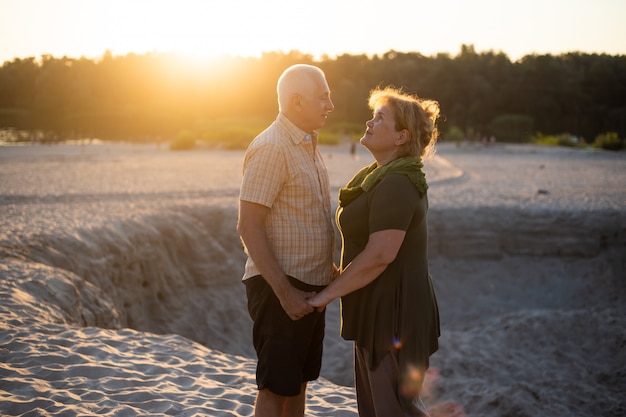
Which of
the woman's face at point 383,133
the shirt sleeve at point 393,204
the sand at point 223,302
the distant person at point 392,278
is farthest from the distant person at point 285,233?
the sand at point 223,302

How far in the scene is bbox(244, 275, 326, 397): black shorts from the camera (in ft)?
9.76

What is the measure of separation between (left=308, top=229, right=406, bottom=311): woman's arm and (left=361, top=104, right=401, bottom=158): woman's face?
0.47 m

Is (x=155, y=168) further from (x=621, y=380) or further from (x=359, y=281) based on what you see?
(x=359, y=281)

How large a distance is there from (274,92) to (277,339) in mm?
70722

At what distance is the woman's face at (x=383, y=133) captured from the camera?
9.50 ft

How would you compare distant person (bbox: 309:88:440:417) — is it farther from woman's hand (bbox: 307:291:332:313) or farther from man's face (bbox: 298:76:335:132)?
man's face (bbox: 298:76:335:132)

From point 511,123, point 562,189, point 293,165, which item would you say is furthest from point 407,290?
point 511,123

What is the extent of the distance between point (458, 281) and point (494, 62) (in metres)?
56.4

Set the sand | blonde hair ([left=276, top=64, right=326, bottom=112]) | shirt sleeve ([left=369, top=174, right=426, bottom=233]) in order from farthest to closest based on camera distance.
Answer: the sand, blonde hair ([left=276, top=64, right=326, bottom=112]), shirt sleeve ([left=369, top=174, right=426, bottom=233])

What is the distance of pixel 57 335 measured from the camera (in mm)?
5328

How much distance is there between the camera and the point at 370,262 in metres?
2.71

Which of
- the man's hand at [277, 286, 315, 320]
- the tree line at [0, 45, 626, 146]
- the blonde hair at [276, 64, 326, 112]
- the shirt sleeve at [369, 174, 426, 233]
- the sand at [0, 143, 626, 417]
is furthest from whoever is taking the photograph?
the tree line at [0, 45, 626, 146]

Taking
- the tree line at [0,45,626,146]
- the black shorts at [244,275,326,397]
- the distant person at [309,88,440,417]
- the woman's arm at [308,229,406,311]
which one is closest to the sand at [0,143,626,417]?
the black shorts at [244,275,326,397]

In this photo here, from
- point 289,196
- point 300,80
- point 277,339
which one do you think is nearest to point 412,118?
point 300,80
